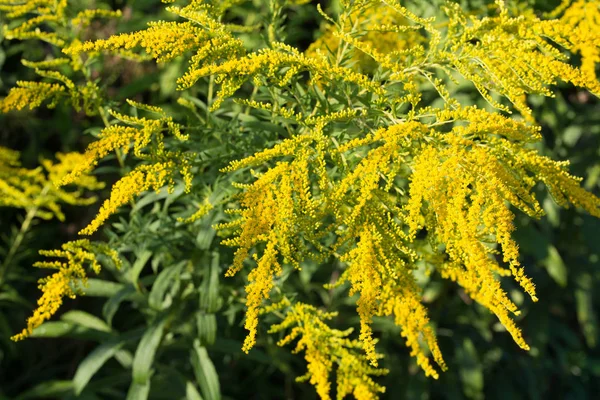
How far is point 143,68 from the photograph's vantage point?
5277 mm

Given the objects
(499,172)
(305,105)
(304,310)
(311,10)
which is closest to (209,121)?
(305,105)

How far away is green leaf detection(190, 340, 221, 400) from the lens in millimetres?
3248

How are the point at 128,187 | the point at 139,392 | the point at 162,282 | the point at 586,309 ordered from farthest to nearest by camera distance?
the point at 586,309 < the point at 139,392 < the point at 162,282 < the point at 128,187

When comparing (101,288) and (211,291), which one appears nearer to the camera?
(211,291)

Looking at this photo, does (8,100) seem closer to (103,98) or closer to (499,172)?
(103,98)

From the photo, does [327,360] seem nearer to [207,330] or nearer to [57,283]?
[207,330]

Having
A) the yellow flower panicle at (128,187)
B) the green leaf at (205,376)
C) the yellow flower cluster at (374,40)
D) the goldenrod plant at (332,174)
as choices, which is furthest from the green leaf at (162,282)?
the yellow flower cluster at (374,40)

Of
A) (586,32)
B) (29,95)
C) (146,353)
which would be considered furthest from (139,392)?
(586,32)

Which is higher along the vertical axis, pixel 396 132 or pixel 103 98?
pixel 396 132

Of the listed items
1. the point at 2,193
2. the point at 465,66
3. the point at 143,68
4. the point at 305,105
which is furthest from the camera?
the point at 143,68

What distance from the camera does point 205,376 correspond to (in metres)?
3.26

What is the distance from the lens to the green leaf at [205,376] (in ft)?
10.7

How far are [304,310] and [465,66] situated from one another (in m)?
1.15

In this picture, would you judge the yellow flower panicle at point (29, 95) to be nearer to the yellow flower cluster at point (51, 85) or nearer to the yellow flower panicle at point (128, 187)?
the yellow flower cluster at point (51, 85)
